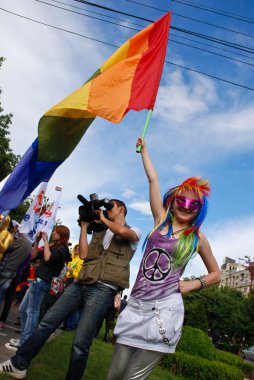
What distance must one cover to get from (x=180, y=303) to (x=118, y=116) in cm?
248

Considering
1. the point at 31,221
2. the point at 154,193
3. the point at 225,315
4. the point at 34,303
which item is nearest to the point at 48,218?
the point at 31,221

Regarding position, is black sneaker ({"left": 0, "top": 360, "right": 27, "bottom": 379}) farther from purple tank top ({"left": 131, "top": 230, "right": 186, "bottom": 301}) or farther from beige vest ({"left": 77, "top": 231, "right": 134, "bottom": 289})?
purple tank top ({"left": 131, "top": 230, "right": 186, "bottom": 301})

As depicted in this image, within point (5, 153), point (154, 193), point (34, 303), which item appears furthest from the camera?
point (5, 153)

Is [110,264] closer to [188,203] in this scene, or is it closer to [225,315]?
[188,203]

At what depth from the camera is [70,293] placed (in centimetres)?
415

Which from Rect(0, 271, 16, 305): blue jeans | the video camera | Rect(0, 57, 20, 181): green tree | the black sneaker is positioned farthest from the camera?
Rect(0, 57, 20, 181): green tree

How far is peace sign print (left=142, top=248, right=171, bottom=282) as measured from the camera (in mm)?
2914

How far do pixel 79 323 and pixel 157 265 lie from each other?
4.56ft

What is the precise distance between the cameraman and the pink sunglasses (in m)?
0.88

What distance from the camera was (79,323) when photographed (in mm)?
3951

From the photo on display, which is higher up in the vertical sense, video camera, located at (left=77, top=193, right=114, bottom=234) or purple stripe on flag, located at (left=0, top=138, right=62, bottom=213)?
purple stripe on flag, located at (left=0, top=138, right=62, bottom=213)

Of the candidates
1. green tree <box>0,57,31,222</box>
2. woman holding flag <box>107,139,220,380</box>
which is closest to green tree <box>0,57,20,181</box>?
green tree <box>0,57,31,222</box>

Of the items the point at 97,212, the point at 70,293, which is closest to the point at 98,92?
the point at 97,212

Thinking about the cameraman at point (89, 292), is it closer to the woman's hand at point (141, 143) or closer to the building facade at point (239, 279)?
the woman's hand at point (141, 143)
